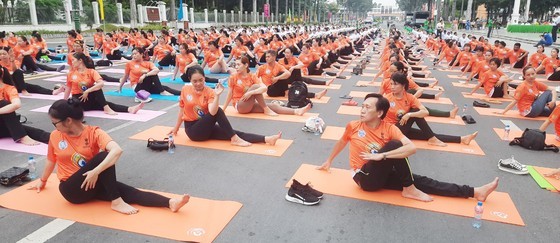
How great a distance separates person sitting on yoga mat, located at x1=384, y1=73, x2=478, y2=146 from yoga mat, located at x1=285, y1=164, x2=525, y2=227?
57.2 inches

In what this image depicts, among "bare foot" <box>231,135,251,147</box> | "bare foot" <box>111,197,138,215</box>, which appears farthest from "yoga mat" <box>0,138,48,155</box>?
"bare foot" <box>231,135,251,147</box>

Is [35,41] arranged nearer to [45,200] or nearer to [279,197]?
[45,200]

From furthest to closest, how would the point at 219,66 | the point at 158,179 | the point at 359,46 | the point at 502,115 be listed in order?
the point at 359,46 < the point at 219,66 < the point at 502,115 < the point at 158,179

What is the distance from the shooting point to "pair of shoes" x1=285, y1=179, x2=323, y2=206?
4.18 m

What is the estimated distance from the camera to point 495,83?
10188mm

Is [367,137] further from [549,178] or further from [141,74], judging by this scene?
[141,74]

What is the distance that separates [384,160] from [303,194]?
92cm

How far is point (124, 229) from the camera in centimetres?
358

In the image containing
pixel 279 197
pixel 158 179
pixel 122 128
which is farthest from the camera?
pixel 122 128

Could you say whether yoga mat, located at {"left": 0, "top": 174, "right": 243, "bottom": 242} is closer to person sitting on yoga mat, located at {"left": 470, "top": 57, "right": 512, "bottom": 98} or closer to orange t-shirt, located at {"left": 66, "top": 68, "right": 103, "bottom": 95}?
orange t-shirt, located at {"left": 66, "top": 68, "right": 103, "bottom": 95}

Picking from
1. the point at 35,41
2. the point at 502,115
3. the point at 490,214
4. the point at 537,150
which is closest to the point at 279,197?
the point at 490,214

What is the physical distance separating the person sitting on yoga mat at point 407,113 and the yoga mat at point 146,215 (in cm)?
287

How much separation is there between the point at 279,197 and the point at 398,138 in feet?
4.59

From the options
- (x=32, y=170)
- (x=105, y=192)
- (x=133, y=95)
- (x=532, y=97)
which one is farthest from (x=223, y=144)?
(x=532, y=97)
